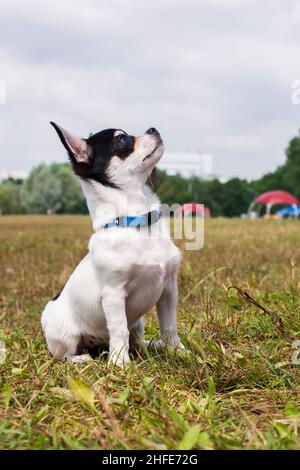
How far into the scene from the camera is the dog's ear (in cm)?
302

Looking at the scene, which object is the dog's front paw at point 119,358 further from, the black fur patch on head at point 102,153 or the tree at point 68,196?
the tree at point 68,196

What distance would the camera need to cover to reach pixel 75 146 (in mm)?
3115

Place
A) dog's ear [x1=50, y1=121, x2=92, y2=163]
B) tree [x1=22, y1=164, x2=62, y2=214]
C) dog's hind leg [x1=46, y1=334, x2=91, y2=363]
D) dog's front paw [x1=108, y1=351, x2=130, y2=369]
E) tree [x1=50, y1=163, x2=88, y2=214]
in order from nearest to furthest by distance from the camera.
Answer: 1. dog's front paw [x1=108, y1=351, x2=130, y2=369]
2. dog's ear [x1=50, y1=121, x2=92, y2=163]
3. dog's hind leg [x1=46, y1=334, x2=91, y2=363]
4. tree [x1=50, y1=163, x2=88, y2=214]
5. tree [x1=22, y1=164, x2=62, y2=214]

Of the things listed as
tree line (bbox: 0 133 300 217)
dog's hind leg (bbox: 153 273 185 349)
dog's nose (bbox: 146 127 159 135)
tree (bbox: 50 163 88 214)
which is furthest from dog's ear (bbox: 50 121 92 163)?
A: tree (bbox: 50 163 88 214)

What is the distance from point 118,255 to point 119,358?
50 cm

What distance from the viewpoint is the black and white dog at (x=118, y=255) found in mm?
2971

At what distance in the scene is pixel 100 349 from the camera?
11.4 feet

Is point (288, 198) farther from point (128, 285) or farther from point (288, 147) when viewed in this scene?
point (128, 285)

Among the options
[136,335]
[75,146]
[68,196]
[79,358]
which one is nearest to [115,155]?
[75,146]

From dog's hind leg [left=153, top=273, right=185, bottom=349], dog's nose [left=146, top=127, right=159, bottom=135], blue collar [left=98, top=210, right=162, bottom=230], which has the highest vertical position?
dog's nose [left=146, top=127, right=159, bottom=135]

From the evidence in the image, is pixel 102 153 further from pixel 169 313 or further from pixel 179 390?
A: pixel 179 390

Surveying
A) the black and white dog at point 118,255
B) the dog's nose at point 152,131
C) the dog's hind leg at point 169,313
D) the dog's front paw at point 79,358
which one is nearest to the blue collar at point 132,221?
the black and white dog at point 118,255
